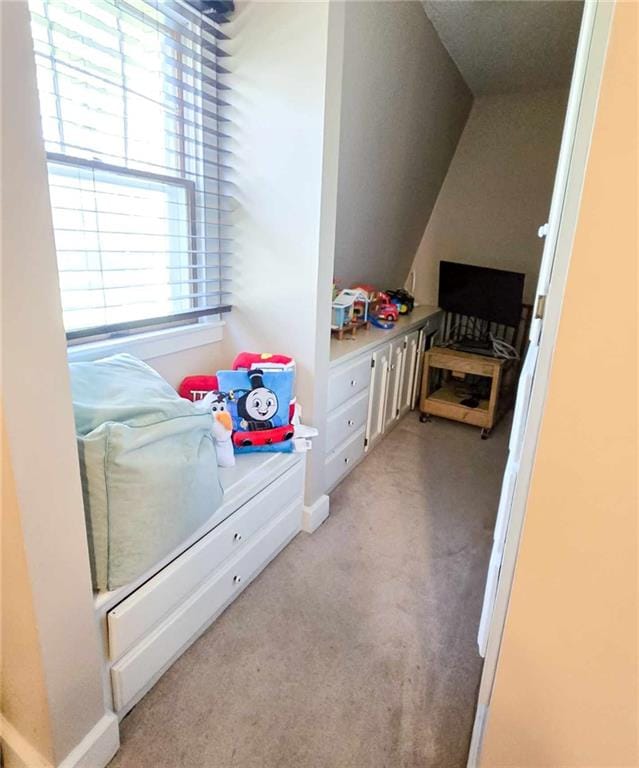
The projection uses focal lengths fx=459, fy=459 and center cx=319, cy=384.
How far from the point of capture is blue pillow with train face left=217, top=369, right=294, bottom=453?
1.78 m

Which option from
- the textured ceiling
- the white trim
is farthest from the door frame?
the textured ceiling

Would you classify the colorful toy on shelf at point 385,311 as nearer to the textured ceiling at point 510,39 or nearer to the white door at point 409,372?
the white door at point 409,372

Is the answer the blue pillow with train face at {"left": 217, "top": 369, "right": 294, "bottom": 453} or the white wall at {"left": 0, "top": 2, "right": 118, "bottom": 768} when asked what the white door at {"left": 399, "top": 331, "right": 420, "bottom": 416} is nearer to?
the blue pillow with train face at {"left": 217, "top": 369, "right": 294, "bottom": 453}

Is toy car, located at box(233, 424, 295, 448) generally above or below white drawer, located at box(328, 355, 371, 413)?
below

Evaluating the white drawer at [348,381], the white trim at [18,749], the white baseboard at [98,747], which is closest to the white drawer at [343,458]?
the white drawer at [348,381]

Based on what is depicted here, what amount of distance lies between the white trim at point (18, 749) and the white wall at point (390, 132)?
2440mm

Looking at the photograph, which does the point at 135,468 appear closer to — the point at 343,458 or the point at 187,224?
the point at 187,224

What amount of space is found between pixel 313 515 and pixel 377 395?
38.3 inches

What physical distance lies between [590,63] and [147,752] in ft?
6.16

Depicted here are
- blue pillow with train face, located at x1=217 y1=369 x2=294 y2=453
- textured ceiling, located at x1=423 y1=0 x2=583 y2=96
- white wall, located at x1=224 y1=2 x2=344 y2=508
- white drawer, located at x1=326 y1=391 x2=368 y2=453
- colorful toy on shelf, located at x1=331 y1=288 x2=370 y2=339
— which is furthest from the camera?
colorful toy on shelf, located at x1=331 y1=288 x2=370 y2=339

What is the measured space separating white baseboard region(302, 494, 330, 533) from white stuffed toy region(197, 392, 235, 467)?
0.56 meters

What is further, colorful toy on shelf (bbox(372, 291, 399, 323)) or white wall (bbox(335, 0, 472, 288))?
colorful toy on shelf (bbox(372, 291, 399, 323))

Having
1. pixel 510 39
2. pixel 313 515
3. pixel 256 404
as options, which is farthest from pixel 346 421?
pixel 510 39

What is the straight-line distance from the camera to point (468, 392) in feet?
11.8
